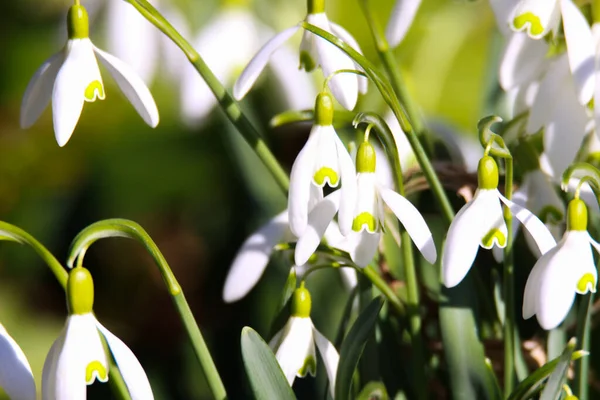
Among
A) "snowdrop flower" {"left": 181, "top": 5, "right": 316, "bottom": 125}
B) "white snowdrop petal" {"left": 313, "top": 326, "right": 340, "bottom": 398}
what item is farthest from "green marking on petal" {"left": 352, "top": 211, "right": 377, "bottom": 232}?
"snowdrop flower" {"left": 181, "top": 5, "right": 316, "bottom": 125}

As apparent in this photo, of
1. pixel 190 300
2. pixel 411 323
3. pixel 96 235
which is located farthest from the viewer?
pixel 190 300

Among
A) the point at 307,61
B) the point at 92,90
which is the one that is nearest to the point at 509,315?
the point at 307,61

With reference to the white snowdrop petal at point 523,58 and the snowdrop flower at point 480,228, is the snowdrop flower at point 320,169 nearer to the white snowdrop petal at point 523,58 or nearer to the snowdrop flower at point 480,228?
the snowdrop flower at point 480,228

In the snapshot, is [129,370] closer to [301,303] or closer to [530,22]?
[301,303]

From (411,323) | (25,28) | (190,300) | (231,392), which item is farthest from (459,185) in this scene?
(25,28)

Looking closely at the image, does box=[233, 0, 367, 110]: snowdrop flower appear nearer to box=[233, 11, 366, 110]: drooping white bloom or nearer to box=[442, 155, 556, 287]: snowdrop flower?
box=[233, 11, 366, 110]: drooping white bloom

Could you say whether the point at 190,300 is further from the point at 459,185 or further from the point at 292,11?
the point at 459,185

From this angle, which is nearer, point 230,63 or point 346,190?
point 346,190
